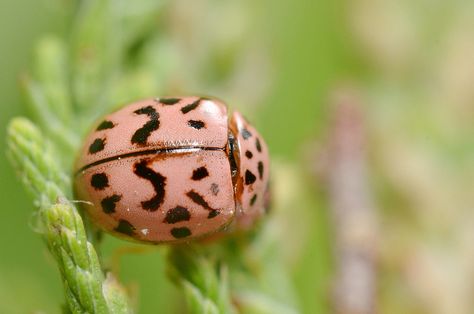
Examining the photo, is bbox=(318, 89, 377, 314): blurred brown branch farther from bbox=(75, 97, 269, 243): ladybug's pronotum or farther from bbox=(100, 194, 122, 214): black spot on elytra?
bbox=(100, 194, 122, 214): black spot on elytra

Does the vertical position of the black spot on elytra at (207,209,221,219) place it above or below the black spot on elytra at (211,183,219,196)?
below

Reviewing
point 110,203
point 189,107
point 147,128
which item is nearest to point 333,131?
point 189,107

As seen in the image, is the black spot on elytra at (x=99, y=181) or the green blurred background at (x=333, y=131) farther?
the green blurred background at (x=333, y=131)

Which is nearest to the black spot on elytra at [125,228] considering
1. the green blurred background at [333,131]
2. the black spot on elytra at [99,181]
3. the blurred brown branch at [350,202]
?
the black spot on elytra at [99,181]

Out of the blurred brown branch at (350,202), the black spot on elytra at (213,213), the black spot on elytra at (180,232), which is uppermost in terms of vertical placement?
the black spot on elytra at (213,213)

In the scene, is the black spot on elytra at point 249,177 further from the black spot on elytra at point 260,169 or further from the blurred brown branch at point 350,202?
the blurred brown branch at point 350,202

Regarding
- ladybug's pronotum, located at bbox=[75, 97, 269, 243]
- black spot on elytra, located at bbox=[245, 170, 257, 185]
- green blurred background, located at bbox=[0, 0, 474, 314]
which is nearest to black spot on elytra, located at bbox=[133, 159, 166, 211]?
ladybug's pronotum, located at bbox=[75, 97, 269, 243]

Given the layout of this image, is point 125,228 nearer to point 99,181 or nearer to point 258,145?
point 99,181
